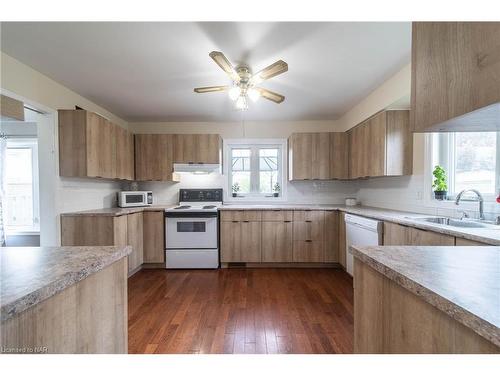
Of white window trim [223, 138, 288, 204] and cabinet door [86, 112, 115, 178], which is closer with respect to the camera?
cabinet door [86, 112, 115, 178]

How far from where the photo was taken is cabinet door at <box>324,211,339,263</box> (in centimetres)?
330

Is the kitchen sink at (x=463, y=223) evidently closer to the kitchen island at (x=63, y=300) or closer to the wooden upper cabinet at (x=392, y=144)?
the wooden upper cabinet at (x=392, y=144)

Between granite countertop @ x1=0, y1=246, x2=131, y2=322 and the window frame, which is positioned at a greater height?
the window frame

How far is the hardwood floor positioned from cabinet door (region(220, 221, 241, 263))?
0.23 meters

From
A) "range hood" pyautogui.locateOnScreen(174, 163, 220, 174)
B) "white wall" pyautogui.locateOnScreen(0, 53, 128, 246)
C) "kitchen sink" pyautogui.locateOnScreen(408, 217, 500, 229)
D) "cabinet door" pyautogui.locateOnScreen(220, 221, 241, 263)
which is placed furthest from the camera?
"range hood" pyautogui.locateOnScreen(174, 163, 220, 174)

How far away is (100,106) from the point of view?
3246mm

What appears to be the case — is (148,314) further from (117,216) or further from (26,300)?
(26,300)

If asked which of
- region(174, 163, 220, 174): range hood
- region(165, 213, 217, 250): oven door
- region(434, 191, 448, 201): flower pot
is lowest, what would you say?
region(165, 213, 217, 250): oven door

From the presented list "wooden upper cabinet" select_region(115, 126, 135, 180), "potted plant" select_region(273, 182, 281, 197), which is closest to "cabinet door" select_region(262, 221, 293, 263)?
"potted plant" select_region(273, 182, 281, 197)

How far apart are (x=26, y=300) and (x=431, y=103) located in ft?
4.37

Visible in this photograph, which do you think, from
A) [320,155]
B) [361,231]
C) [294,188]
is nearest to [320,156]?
[320,155]

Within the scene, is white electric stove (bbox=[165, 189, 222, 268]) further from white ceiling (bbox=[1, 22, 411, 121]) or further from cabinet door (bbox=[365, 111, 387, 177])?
cabinet door (bbox=[365, 111, 387, 177])

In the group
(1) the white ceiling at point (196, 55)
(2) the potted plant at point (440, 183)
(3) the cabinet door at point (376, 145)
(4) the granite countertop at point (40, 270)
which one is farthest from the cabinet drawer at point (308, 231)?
(4) the granite countertop at point (40, 270)
